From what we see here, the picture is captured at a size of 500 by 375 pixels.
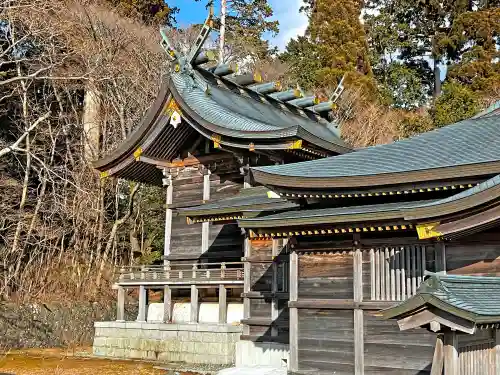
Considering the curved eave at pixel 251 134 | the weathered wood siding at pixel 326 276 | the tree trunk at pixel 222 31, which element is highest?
the tree trunk at pixel 222 31

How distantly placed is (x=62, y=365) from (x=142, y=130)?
677cm

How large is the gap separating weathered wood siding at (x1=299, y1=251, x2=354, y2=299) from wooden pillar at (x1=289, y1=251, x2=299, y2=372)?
0.23ft

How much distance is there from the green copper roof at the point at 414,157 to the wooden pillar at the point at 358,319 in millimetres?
1359

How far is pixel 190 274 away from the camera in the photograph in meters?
17.3

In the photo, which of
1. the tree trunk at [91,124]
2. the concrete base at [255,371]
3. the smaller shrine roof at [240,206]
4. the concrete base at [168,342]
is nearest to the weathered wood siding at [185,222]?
the concrete base at [168,342]

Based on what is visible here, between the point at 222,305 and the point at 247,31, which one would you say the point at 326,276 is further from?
the point at 247,31

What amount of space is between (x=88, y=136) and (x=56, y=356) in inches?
454

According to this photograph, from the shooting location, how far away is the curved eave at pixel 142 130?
Answer: 17.3 m

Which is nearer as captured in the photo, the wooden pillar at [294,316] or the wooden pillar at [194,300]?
the wooden pillar at [294,316]

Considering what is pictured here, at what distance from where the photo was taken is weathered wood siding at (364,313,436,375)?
913cm

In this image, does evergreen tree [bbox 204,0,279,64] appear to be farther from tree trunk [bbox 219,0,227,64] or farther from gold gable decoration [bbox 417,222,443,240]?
gold gable decoration [bbox 417,222,443,240]

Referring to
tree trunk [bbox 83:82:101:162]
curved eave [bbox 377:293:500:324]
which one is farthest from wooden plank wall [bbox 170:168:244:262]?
curved eave [bbox 377:293:500:324]

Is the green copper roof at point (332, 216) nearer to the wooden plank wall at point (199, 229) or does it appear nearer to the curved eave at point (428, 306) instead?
the curved eave at point (428, 306)

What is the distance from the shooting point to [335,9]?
3616cm
